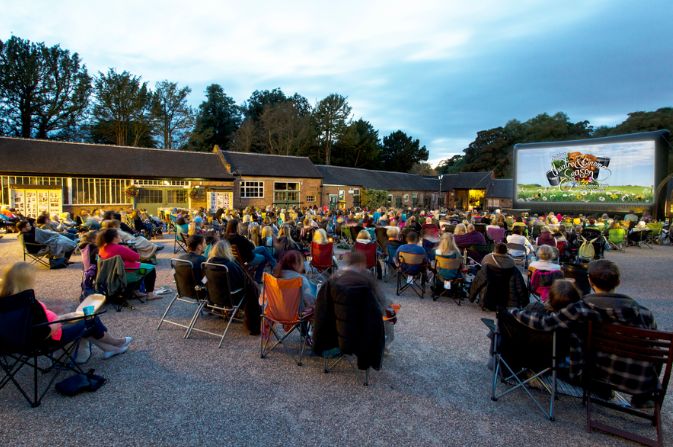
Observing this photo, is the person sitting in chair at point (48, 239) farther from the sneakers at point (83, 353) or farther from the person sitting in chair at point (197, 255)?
the sneakers at point (83, 353)

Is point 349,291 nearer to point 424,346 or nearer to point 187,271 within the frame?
point 424,346

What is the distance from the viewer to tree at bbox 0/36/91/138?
119 feet

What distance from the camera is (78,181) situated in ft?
74.5

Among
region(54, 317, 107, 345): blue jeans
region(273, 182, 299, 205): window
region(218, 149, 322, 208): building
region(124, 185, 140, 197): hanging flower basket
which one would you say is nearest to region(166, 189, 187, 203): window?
region(124, 185, 140, 197): hanging flower basket

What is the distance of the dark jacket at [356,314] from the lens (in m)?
3.46

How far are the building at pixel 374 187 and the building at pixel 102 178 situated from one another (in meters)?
→ 11.2

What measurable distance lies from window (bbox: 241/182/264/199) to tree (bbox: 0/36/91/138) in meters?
22.2

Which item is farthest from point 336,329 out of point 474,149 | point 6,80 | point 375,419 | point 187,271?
point 474,149

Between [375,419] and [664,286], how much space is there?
355 inches

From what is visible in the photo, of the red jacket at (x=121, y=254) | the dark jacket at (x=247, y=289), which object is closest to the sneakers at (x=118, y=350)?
the dark jacket at (x=247, y=289)

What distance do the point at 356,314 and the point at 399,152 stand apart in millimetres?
59534

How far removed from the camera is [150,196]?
82.8 feet

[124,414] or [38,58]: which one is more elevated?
[38,58]

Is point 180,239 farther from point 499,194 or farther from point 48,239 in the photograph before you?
point 499,194
